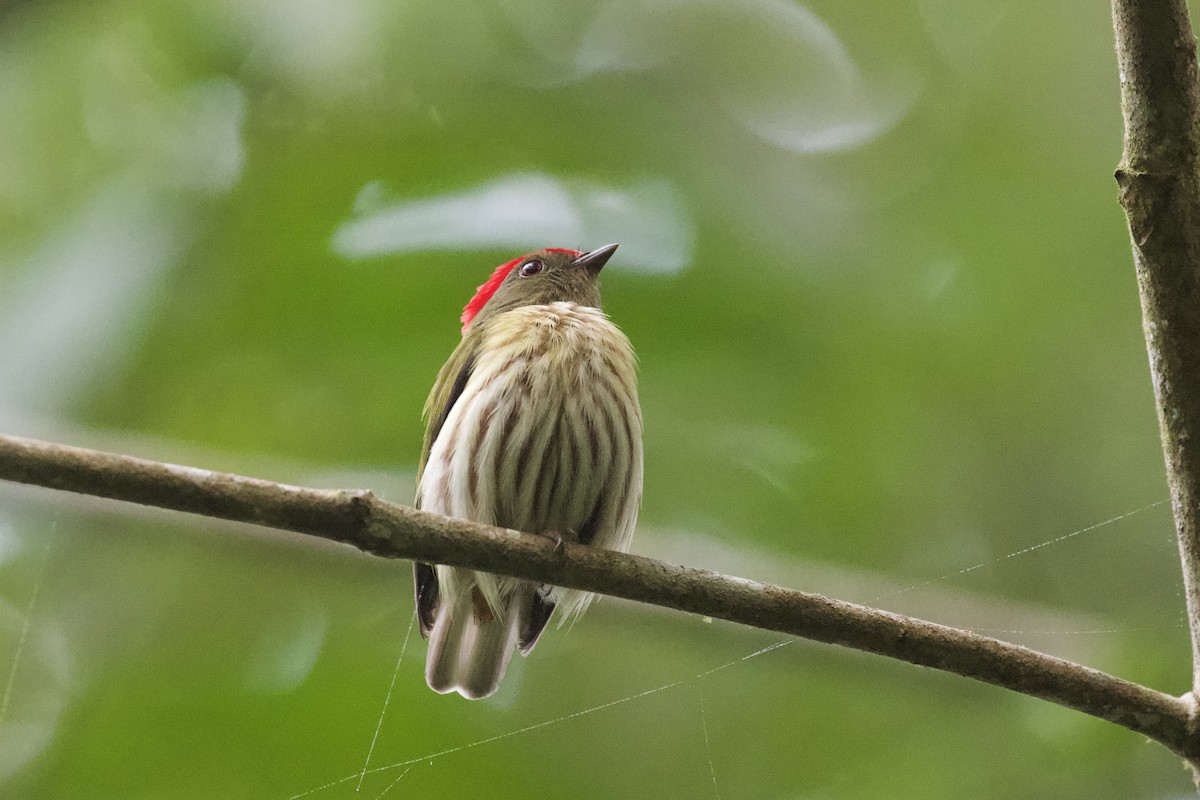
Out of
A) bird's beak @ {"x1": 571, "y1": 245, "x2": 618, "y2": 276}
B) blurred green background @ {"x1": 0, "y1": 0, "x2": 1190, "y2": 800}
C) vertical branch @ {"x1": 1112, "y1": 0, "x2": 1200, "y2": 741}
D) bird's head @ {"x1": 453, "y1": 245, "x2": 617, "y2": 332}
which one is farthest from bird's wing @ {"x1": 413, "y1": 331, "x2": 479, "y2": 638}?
vertical branch @ {"x1": 1112, "y1": 0, "x2": 1200, "y2": 741}

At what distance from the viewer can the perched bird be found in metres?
3.53

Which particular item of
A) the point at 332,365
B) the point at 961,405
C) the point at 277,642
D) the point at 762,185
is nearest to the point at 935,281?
the point at 961,405

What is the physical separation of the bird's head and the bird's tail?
1.09 meters

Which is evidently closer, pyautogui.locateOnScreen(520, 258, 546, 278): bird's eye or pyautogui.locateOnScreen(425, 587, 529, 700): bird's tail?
pyautogui.locateOnScreen(425, 587, 529, 700): bird's tail

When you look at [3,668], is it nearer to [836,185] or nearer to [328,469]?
[328,469]

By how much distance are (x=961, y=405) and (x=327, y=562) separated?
7.08 feet

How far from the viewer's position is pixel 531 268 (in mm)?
4609

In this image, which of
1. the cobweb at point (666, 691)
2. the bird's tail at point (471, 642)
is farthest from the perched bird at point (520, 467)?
the cobweb at point (666, 691)

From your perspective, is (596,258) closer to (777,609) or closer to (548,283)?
(548,283)

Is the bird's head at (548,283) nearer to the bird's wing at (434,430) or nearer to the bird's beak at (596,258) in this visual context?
the bird's beak at (596,258)

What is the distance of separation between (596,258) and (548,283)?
23cm

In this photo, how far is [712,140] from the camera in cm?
422

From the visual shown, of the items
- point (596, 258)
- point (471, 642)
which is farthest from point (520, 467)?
point (596, 258)

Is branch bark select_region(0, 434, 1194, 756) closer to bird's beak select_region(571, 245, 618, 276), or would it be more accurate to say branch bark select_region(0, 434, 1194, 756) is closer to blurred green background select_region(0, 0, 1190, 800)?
blurred green background select_region(0, 0, 1190, 800)
